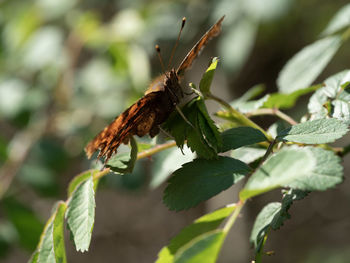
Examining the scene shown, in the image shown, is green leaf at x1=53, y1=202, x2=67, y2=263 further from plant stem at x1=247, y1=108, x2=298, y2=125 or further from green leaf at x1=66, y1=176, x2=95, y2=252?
plant stem at x1=247, y1=108, x2=298, y2=125

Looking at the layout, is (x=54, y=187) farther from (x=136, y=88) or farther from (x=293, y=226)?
(x=293, y=226)

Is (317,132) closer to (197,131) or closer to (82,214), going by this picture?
(197,131)

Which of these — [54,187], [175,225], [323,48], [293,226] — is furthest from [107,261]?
A: [323,48]

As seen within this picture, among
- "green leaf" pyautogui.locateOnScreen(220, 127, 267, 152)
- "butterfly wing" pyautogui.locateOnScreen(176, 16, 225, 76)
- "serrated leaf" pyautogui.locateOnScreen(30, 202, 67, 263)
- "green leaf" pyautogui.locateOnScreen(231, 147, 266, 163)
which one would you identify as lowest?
"green leaf" pyautogui.locateOnScreen(231, 147, 266, 163)

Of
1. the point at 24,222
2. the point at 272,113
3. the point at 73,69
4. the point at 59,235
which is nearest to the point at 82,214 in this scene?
the point at 59,235

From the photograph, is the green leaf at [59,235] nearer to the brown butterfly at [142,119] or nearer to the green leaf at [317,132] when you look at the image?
the brown butterfly at [142,119]

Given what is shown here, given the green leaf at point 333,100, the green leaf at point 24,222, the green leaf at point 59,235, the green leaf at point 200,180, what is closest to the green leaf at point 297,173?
the green leaf at point 200,180

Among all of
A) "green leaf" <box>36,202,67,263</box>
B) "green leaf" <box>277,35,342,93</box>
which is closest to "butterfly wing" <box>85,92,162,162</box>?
"green leaf" <box>36,202,67,263</box>
